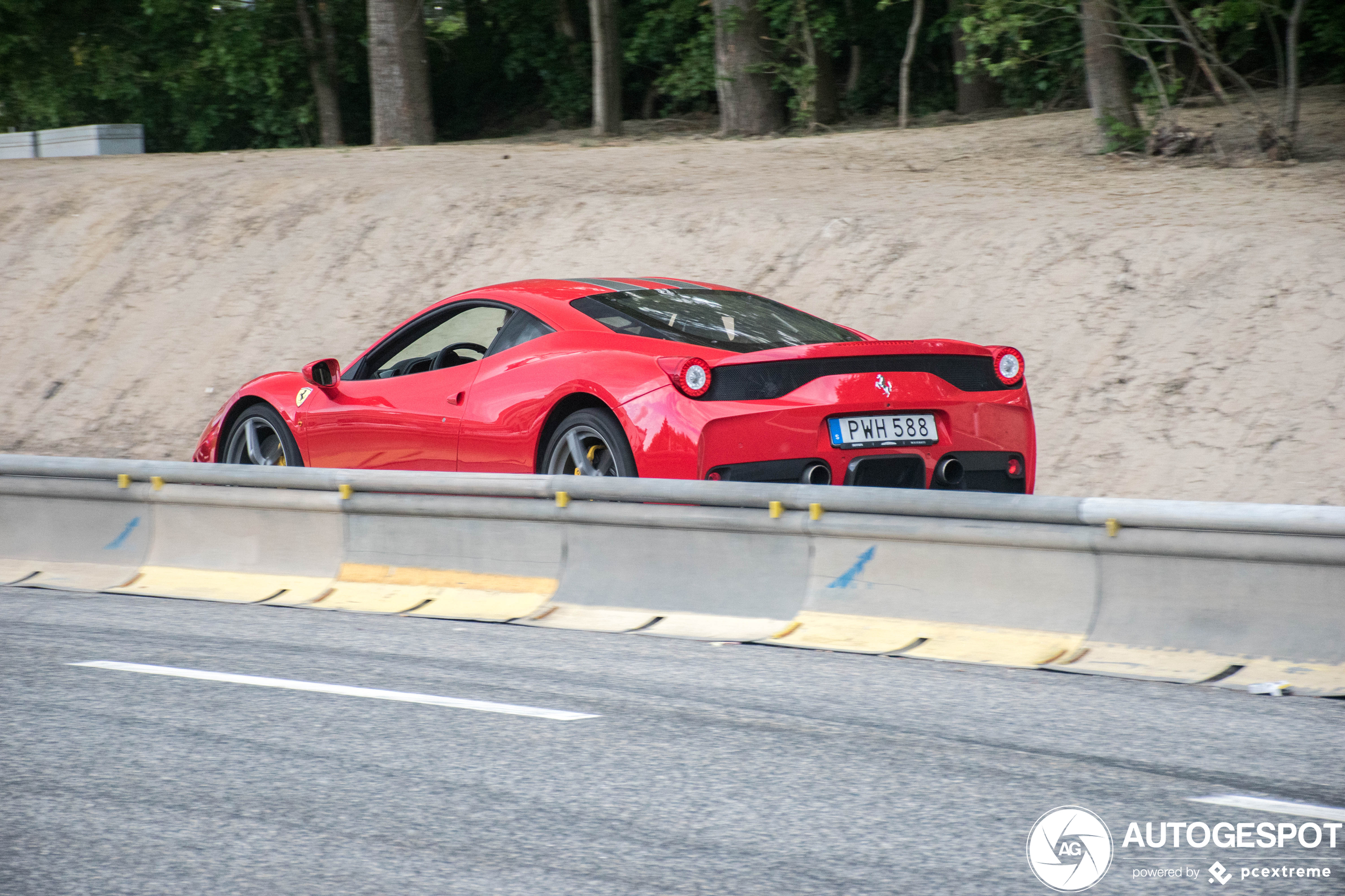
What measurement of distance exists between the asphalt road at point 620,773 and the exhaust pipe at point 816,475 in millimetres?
815

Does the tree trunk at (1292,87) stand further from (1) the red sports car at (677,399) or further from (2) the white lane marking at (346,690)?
(2) the white lane marking at (346,690)

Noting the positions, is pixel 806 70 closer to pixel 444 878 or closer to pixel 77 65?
pixel 77 65

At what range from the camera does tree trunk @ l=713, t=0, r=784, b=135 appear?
23.2m

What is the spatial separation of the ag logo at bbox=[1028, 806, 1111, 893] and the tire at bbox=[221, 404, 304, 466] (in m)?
5.99

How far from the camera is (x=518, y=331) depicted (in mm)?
7457

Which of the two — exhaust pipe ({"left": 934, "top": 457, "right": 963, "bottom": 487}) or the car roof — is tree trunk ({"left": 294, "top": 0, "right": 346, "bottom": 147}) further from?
exhaust pipe ({"left": 934, "top": 457, "right": 963, "bottom": 487})

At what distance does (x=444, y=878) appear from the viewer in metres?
3.39

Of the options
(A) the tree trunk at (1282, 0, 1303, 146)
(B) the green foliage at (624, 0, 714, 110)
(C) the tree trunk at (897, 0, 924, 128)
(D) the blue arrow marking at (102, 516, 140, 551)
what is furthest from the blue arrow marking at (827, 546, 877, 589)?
(B) the green foliage at (624, 0, 714, 110)

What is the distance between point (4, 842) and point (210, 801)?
507mm

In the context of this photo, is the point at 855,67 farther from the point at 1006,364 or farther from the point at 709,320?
the point at 1006,364

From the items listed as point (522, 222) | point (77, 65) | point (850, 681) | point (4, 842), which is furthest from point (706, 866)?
point (77, 65)

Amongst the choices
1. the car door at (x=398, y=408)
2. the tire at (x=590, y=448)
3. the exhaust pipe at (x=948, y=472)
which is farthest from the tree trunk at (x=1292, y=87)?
the tire at (x=590, y=448)

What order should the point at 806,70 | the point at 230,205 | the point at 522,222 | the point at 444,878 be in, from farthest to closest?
the point at 806,70 → the point at 230,205 → the point at 522,222 → the point at 444,878

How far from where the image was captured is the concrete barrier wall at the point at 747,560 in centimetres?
523
